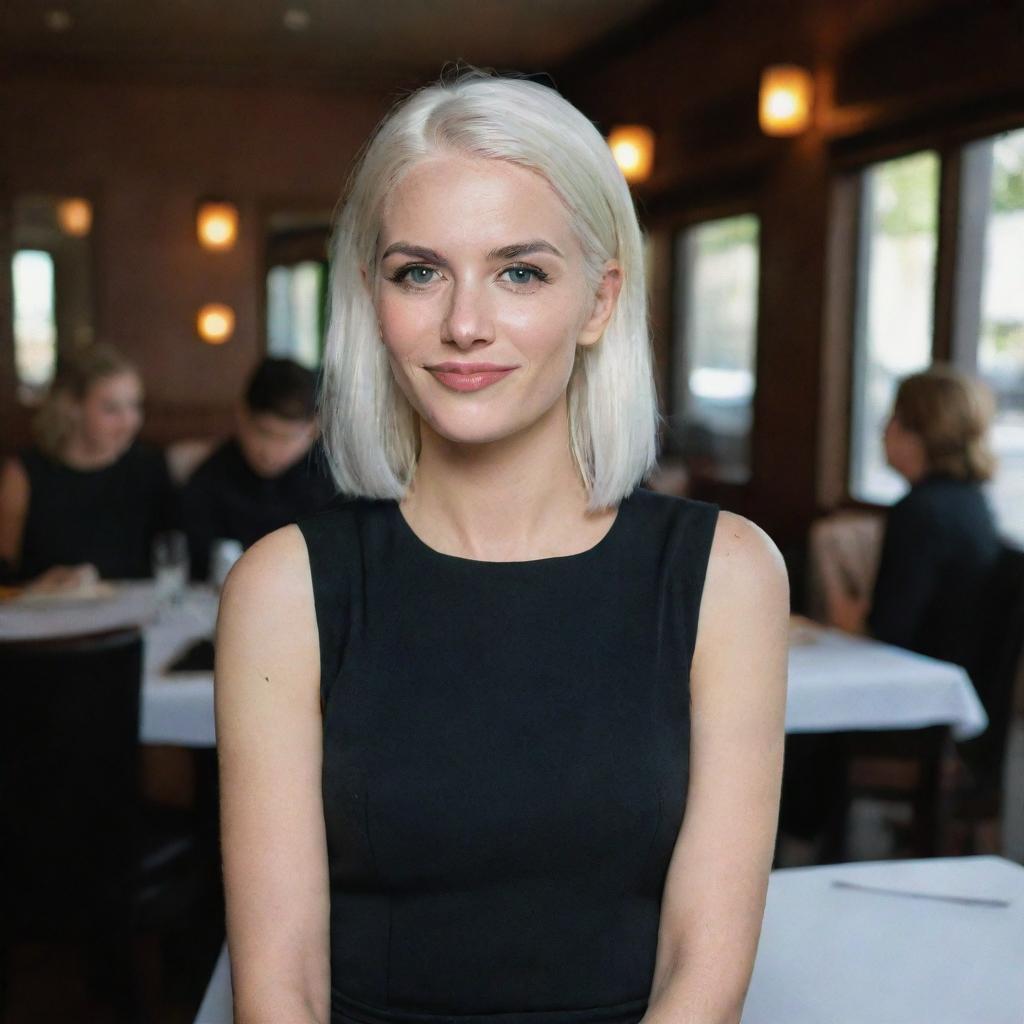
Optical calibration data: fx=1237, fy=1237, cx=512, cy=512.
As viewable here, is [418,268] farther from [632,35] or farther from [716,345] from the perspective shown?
[632,35]

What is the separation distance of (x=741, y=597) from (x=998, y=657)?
2.11 m

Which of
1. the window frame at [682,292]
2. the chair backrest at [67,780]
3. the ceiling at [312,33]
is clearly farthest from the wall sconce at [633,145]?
the chair backrest at [67,780]

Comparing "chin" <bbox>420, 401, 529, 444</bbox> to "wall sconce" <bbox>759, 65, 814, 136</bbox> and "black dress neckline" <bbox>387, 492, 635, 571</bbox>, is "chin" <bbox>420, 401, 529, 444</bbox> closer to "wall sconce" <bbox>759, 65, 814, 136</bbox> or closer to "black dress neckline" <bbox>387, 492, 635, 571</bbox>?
"black dress neckline" <bbox>387, 492, 635, 571</bbox>

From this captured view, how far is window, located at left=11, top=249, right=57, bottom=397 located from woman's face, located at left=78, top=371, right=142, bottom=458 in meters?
4.54

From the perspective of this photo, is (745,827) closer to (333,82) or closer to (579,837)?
(579,837)

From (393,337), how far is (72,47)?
291 inches

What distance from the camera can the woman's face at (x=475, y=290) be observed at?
1.12m

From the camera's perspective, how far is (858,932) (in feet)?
4.04

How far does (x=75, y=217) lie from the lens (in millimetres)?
8227

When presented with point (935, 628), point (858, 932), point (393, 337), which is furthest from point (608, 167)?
point (935, 628)

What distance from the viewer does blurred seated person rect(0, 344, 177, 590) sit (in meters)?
3.86

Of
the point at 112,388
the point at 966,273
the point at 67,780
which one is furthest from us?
the point at 966,273

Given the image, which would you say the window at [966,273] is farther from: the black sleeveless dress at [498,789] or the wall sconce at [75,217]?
the wall sconce at [75,217]

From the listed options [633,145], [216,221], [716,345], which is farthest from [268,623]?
[216,221]
